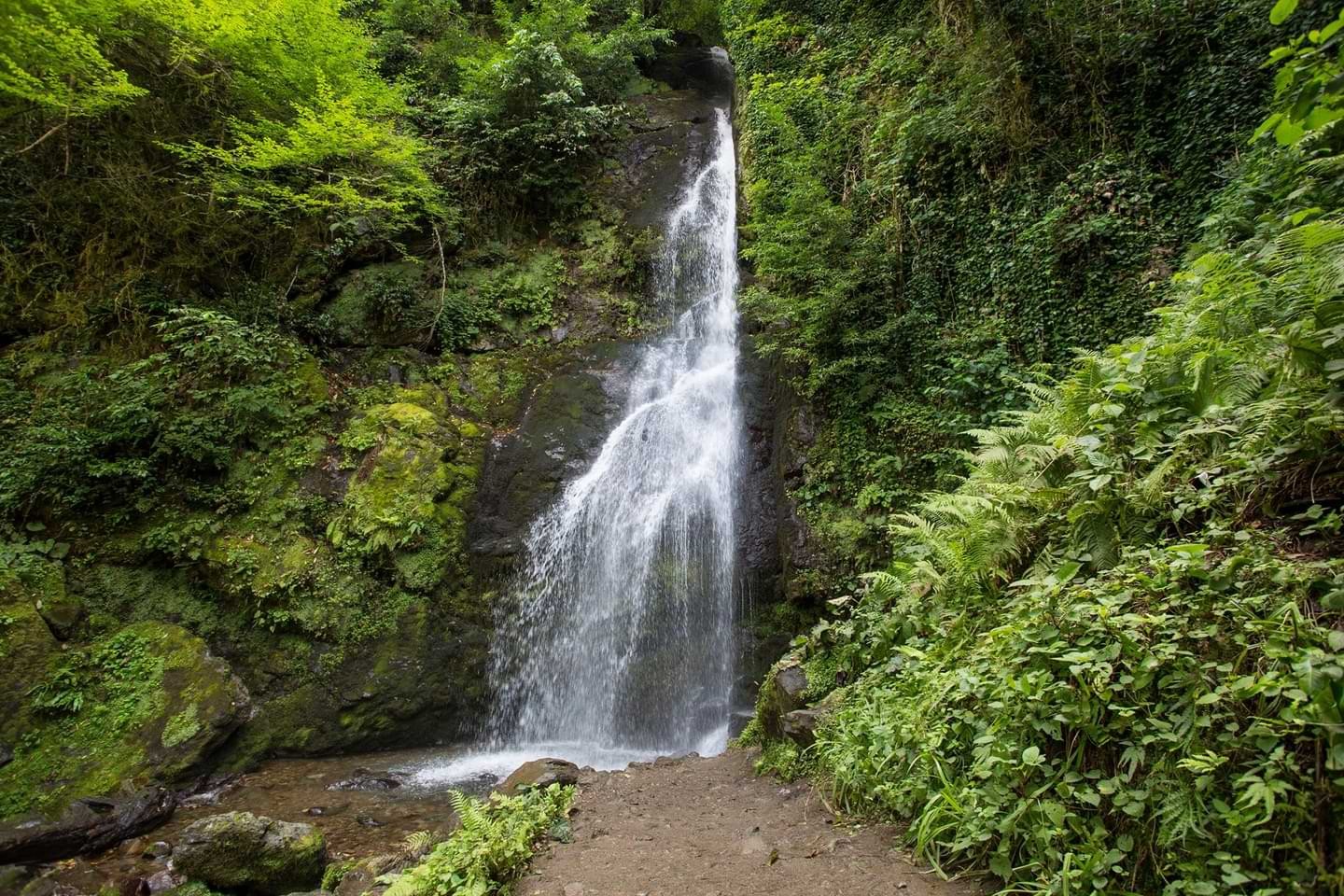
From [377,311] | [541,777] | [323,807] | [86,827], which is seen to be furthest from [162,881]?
[377,311]

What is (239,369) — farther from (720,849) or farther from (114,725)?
(720,849)

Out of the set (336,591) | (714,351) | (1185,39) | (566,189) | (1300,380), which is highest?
(566,189)

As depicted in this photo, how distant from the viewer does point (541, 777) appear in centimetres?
509

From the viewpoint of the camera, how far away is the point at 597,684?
27.2 feet

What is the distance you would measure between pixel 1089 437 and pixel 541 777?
4.84 meters

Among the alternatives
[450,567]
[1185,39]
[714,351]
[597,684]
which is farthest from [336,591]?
[1185,39]

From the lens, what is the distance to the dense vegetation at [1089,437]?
2.04 meters

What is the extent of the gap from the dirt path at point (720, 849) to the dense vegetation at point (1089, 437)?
0.26m

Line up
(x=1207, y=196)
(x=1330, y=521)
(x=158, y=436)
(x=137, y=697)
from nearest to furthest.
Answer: (x=1330, y=521), (x=1207, y=196), (x=137, y=697), (x=158, y=436)

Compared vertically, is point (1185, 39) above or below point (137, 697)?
above

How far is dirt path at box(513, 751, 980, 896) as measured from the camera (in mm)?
2789

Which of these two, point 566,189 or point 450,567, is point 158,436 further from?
point 566,189

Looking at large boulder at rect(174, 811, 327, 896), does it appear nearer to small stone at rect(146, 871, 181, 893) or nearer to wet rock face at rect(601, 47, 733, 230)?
small stone at rect(146, 871, 181, 893)

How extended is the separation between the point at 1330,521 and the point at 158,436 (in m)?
11.0
